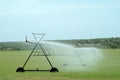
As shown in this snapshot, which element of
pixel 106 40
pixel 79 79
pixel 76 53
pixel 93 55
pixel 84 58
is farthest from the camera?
pixel 106 40

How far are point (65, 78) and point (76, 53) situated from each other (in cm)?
1177

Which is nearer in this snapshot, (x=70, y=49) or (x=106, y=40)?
(x=70, y=49)

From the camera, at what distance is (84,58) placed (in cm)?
3947

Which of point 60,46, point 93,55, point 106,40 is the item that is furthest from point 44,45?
point 106,40

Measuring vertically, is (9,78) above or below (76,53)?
above

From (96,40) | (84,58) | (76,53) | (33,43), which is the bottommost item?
(96,40)

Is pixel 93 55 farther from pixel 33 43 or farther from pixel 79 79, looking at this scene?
pixel 79 79

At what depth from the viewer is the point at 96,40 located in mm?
129750

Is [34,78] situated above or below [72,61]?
above

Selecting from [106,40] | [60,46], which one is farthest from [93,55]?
[106,40]

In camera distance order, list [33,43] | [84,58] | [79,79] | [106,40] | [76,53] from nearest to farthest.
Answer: [79,79] < [33,43] < [76,53] < [84,58] < [106,40]

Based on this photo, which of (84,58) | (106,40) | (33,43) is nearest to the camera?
(33,43)

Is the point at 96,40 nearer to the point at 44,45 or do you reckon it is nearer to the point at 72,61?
the point at 72,61

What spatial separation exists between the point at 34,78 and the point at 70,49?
1229 centimetres
